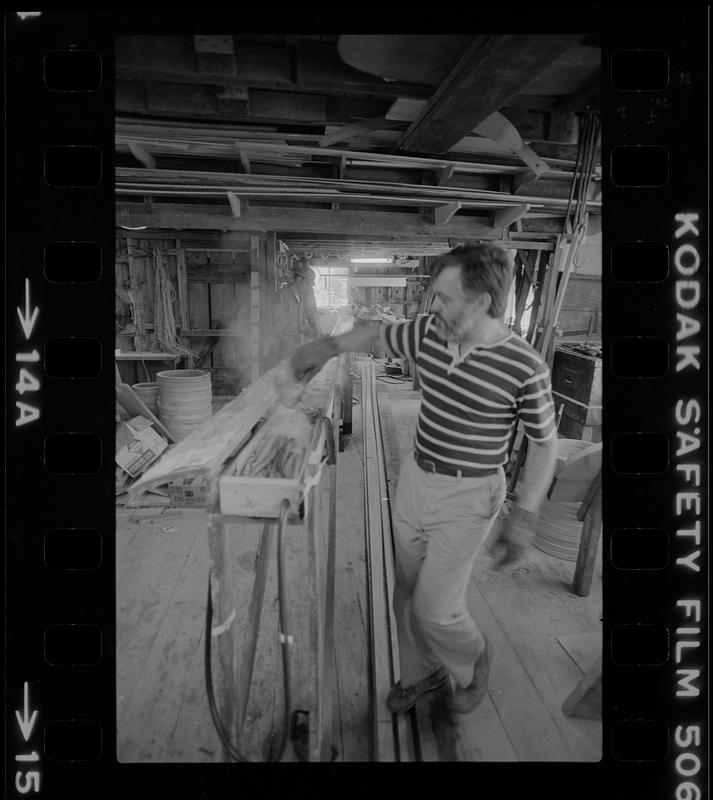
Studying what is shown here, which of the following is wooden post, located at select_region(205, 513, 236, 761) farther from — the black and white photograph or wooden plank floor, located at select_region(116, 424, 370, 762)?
wooden plank floor, located at select_region(116, 424, 370, 762)

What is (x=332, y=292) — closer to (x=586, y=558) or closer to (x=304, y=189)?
(x=304, y=189)

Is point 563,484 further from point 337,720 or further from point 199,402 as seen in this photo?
point 199,402

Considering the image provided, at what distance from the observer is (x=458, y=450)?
2.06 metres

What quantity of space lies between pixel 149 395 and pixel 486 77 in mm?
4932

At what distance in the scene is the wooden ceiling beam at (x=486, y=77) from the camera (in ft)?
5.23

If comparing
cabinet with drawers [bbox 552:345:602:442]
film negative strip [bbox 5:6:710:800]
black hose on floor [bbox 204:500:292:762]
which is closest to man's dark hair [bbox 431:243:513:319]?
film negative strip [bbox 5:6:710:800]

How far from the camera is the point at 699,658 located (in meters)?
1.57

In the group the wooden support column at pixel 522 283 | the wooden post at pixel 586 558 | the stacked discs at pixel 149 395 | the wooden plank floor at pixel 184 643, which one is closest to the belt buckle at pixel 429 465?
the wooden plank floor at pixel 184 643

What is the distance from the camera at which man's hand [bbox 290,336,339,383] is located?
238 centimetres

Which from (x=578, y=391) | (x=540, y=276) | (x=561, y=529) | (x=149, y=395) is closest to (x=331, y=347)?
(x=578, y=391)

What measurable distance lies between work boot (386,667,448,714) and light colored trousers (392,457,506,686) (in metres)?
0.03

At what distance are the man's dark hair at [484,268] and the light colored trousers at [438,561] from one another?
74cm
